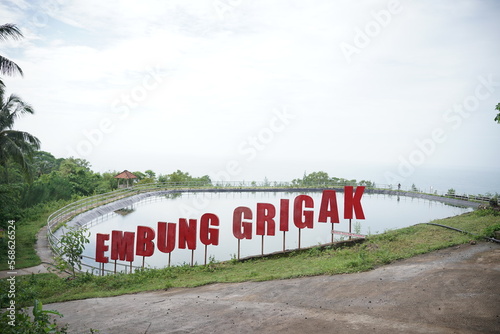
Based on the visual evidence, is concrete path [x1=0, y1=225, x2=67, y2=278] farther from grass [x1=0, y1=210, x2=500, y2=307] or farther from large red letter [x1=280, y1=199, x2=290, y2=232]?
large red letter [x1=280, y1=199, x2=290, y2=232]

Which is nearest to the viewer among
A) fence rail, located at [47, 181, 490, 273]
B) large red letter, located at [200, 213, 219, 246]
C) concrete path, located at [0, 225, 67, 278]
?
concrete path, located at [0, 225, 67, 278]

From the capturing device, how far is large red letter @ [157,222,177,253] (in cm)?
1758

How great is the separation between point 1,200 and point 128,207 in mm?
13445

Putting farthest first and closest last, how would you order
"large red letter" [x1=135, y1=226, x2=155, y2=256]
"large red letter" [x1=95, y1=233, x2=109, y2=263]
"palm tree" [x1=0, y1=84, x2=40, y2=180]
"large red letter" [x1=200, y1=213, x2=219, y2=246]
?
"palm tree" [x1=0, y1=84, x2=40, y2=180] < "large red letter" [x1=200, y1=213, x2=219, y2=246] < "large red letter" [x1=95, y1=233, x2=109, y2=263] < "large red letter" [x1=135, y1=226, x2=155, y2=256]

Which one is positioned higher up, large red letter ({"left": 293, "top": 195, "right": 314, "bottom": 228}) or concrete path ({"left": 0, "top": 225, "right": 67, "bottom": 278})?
large red letter ({"left": 293, "top": 195, "right": 314, "bottom": 228})

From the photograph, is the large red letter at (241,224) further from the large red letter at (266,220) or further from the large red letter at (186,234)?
the large red letter at (186,234)

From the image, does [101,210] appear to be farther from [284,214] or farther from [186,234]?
[284,214]

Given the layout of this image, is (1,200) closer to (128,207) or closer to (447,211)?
(128,207)

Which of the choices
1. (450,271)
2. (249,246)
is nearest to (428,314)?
(450,271)

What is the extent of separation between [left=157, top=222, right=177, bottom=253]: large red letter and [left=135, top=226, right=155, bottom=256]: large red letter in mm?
338

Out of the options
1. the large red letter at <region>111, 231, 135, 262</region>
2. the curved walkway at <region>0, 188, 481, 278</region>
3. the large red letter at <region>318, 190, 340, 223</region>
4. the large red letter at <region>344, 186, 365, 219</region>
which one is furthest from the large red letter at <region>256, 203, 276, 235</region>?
the curved walkway at <region>0, 188, 481, 278</region>

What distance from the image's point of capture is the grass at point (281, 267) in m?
14.0

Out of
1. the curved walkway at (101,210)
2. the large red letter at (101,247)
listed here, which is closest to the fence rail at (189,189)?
the curved walkway at (101,210)

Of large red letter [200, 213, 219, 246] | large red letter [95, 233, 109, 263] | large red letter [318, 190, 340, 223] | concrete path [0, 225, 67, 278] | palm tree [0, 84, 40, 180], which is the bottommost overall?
concrete path [0, 225, 67, 278]
